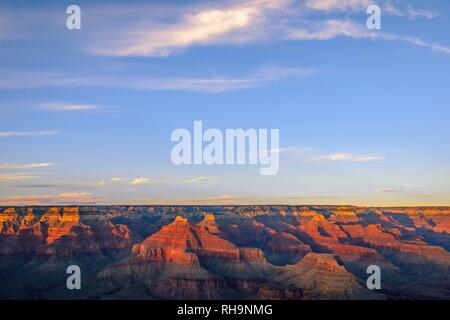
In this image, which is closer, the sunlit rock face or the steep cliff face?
the steep cliff face

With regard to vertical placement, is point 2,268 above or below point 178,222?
below

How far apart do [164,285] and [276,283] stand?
3109 cm

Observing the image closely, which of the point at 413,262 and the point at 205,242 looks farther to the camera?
the point at 413,262

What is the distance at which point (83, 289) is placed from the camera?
478ft

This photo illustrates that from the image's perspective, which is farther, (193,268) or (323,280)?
(193,268)

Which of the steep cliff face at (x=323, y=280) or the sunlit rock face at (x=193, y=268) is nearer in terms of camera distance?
the steep cliff face at (x=323, y=280)

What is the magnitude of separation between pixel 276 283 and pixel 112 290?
150 feet

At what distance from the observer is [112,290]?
5610 inches

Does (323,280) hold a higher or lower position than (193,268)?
lower
